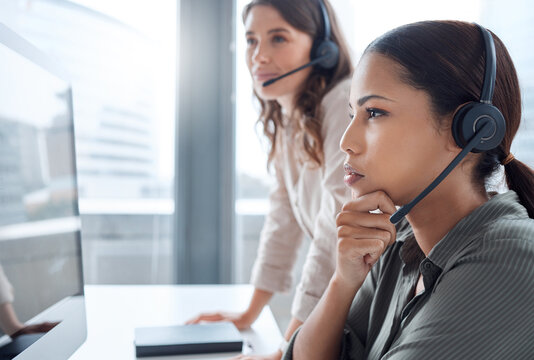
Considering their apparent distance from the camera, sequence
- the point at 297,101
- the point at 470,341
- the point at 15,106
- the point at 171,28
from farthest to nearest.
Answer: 1. the point at 171,28
2. the point at 297,101
3. the point at 15,106
4. the point at 470,341

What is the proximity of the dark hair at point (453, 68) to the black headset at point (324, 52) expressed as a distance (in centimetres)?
57

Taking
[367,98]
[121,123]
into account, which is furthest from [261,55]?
[121,123]

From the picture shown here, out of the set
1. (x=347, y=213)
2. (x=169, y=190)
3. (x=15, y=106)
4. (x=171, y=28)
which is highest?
(x=171, y=28)

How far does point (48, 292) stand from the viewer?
83 cm

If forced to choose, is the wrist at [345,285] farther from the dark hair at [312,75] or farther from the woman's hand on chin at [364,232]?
the dark hair at [312,75]

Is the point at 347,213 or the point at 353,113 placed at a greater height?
the point at 353,113

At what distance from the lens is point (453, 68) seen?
2.55ft

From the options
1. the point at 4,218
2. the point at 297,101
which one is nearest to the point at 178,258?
the point at 297,101

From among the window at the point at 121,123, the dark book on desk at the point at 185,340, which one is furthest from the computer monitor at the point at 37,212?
the window at the point at 121,123

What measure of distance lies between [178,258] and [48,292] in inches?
65.7

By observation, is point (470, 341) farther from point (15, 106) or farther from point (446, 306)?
point (15, 106)

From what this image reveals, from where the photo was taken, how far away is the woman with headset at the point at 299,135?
1287 mm

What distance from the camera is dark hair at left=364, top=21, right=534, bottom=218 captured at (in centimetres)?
78

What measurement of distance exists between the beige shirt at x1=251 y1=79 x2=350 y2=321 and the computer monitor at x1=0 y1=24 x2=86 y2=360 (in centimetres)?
55
